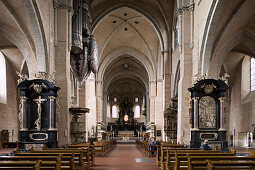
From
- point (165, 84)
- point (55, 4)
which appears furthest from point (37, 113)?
point (165, 84)

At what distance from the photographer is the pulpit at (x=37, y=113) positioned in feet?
45.0

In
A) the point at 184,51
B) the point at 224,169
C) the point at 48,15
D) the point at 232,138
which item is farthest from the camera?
the point at 232,138

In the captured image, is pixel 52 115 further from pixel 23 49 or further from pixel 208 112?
pixel 208 112

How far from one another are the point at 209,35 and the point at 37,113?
30.8 feet

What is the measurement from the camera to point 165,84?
27.8 metres

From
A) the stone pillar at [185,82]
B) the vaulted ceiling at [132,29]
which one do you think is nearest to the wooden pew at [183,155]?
the stone pillar at [185,82]

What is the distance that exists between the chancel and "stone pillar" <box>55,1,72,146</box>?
0.18 feet

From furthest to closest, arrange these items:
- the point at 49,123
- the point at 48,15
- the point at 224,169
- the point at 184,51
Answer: the point at 184,51 → the point at 48,15 → the point at 49,123 → the point at 224,169

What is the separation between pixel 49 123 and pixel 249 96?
16.7m

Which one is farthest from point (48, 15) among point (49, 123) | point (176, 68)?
point (176, 68)

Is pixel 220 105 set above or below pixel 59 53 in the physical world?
below

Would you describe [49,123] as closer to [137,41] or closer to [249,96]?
[249,96]

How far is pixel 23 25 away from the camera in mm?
16344

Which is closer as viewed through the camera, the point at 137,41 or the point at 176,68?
the point at 176,68
